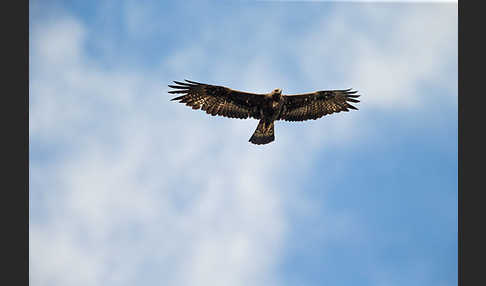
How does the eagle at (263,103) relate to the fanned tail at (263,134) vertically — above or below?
above

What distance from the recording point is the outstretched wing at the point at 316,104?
468 inches

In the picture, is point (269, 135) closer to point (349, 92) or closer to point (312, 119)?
point (312, 119)

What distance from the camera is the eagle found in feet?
38.0

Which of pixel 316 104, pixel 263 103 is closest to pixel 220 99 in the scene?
pixel 263 103

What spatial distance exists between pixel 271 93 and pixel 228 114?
1085 millimetres

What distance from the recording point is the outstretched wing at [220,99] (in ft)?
38.0

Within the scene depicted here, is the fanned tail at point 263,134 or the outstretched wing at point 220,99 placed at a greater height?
the outstretched wing at point 220,99

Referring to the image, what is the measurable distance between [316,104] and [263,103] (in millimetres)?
1254

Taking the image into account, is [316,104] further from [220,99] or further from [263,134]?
[220,99]

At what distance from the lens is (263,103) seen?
11625 mm

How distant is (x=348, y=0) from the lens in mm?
11406
